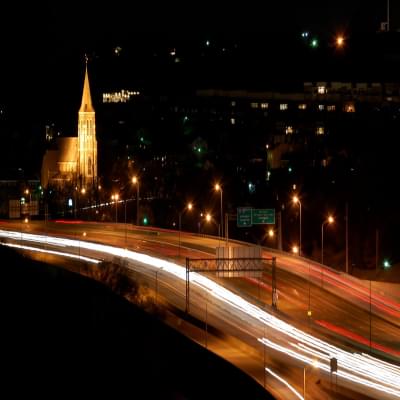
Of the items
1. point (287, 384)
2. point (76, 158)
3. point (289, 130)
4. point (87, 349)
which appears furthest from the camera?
point (289, 130)

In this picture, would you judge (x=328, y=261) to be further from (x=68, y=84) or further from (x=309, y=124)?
(x=68, y=84)

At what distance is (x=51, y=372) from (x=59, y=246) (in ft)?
35.0

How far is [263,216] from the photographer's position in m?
35.3

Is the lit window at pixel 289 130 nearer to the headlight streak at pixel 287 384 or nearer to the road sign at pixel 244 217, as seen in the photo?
the road sign at pixel 244 217

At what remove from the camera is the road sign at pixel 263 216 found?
3514 cm

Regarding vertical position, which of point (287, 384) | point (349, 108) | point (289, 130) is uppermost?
point (349, 108)

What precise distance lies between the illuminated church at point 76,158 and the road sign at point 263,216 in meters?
44.1

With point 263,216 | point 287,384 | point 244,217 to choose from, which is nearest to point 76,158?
point 244,217

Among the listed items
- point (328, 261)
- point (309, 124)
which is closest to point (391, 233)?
point (328, 261)

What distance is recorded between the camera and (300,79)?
134 metres

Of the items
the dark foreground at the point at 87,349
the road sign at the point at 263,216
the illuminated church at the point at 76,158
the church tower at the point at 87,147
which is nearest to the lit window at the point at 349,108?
the illuminated church at the point at 76,158

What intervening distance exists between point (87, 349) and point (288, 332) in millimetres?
10222

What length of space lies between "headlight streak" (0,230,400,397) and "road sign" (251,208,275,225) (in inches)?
174

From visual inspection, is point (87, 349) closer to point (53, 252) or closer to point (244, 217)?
point (53, 252)
